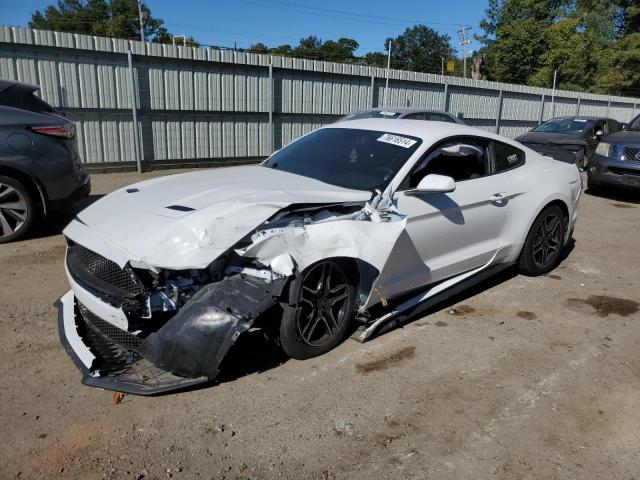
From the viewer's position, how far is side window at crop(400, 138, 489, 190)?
13.3 feet

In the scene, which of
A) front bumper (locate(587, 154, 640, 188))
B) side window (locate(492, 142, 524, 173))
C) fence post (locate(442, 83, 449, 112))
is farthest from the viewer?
fence post (locate(442, 83, 449, 112))

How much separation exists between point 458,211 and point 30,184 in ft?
15.3

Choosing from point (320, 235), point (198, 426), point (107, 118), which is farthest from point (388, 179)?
point (107, 118)

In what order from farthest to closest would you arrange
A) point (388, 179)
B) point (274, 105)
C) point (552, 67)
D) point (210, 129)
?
point (552, 67) < point (274, 105) < point (210, 129) < point (388, 179)

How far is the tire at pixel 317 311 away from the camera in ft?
10.7

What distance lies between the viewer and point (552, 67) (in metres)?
44.9

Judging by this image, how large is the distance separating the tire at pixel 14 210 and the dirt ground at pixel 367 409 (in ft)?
5.38

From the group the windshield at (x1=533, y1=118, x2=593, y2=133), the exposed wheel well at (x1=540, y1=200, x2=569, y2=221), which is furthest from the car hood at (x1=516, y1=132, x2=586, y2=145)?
the exposed wheel well at (x1=540, y1=200, x2=569, y2=221)

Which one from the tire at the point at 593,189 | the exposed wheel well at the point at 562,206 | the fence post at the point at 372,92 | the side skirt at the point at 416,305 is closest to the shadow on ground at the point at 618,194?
the tire at the point at 593,189

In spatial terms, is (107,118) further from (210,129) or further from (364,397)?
(364,397)

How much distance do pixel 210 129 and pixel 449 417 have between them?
1067 cm

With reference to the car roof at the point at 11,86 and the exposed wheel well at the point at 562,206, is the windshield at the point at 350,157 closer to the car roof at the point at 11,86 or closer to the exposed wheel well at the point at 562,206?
the exposed wheel well at the point at 562,206

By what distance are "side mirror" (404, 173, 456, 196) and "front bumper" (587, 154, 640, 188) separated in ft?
25.4

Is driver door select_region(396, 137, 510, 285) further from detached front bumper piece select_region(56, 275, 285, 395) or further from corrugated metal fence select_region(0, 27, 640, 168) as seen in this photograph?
corrugated metal fence select_region(0, 27, 640, 168)
